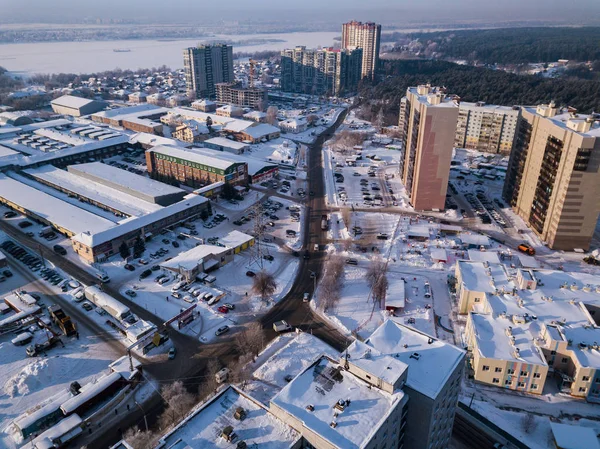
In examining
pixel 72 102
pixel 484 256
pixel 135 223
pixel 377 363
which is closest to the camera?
pixel 377 363

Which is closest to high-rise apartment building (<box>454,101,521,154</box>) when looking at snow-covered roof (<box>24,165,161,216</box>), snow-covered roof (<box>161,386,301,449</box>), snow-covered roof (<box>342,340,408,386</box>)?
snow-covered roof (<box>24,165,161,216</box>)

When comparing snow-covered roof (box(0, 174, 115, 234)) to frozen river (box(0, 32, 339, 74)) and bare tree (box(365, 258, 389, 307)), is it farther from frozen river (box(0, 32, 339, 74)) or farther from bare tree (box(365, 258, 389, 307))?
frozen river (box(0, 32, 339, 74))

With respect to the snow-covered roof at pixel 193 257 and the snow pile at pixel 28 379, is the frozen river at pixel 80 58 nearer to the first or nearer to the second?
the snow-covered roof at pixel 193 257

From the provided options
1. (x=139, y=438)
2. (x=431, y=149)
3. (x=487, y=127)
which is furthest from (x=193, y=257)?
(x=487, y=127)

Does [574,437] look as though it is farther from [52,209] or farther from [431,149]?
[52,209]

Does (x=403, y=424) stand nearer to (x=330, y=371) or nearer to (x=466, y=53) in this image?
(x=330, y=371)

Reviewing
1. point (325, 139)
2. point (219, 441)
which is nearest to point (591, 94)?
point (325, 139)
